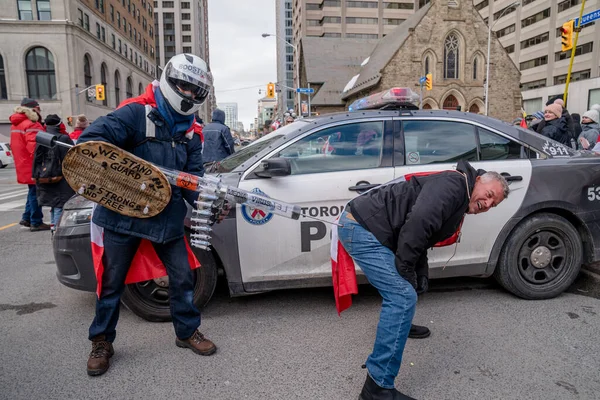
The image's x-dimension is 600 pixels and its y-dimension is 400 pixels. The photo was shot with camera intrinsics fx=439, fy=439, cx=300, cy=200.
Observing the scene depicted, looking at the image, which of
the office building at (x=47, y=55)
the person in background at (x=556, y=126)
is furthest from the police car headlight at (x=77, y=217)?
the office building at (x=47, y=55)

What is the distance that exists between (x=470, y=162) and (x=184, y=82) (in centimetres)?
253

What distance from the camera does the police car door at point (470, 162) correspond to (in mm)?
3760

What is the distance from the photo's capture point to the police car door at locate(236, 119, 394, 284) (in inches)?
138

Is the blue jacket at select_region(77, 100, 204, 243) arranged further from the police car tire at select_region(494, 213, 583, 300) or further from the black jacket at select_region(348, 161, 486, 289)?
the police car tire at select_region(494, 213, 583, 300)

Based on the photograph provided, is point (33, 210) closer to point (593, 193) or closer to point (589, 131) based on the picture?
point (593, 193)

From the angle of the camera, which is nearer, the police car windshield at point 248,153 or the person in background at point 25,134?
the police car windshield at point 248,153

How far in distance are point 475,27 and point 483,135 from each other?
162ft

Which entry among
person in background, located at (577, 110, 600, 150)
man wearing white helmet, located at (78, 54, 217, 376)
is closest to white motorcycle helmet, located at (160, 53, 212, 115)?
man wearing white helmet, located at (78, 54, 217, 376)

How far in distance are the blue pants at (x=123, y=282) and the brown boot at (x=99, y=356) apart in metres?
0.04

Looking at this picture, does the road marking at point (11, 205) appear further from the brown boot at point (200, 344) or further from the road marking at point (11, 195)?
the brown boot at point (200, 344)

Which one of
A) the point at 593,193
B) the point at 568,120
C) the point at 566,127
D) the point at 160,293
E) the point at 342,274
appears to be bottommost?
the point at 160,293

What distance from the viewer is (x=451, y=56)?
46.8 metres

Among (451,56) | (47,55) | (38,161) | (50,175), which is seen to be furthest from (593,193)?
(451,56)

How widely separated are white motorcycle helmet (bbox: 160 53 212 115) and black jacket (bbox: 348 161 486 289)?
4.01 feet
